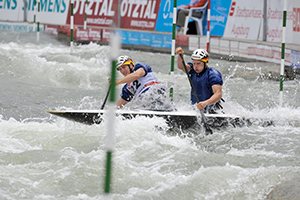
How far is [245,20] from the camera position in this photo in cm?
1584

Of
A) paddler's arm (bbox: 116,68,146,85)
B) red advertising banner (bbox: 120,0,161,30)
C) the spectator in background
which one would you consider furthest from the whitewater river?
red advertising banner (bbox: 120,0,161,30)

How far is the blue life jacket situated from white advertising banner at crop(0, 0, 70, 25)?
1592 centimetres

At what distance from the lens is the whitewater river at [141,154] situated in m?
4.91

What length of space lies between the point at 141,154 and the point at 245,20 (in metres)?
10.7

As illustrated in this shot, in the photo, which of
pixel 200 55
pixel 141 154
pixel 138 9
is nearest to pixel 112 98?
pixel 141 154

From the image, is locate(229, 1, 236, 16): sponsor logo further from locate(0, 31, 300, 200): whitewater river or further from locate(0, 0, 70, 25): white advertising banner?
locate(0, 0, 70, 25): white advertising banner

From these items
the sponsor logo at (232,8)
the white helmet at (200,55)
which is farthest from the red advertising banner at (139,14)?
the white helmet at (200,55)

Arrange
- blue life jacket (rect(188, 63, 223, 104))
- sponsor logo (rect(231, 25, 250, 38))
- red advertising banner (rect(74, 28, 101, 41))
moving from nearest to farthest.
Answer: blue life jacket (rect(188, 63, 223, 104)), sponsor logo (rect(231, 25, 250, 38)), red advertising banner (rect(74, 28, 101, 41))

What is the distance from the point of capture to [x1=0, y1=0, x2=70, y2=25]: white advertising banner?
76.3 ft

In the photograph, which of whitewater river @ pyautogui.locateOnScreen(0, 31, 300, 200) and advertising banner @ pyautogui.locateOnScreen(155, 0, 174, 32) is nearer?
whitewater river @ pyautogui.locateOnScreen(0, 31, 300, 200)

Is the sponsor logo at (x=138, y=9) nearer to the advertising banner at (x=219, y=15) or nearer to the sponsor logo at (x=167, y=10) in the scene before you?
the sponsor logo at (x=167, y=10)

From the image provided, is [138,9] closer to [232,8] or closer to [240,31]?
[232,8]

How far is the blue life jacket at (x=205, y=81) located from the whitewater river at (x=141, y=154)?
31cm

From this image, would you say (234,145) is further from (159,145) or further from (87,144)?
(87,144)
